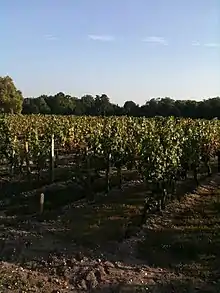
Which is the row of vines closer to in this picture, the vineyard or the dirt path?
the vineyard

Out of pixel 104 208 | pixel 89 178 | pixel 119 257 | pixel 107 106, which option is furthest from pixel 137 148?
pixel 107 106

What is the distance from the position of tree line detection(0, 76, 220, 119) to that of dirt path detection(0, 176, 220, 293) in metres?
36.9

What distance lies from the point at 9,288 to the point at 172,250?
442 centimetres

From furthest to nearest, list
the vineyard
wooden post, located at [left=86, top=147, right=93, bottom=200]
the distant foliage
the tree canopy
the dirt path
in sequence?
the tree canopy, the distant foliage, wooden post, located at [left=86, top=147, right=93, bottom=200], the vineyard, the dirt path

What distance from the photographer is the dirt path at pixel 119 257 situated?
10.1 m

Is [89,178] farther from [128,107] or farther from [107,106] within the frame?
[107,106]

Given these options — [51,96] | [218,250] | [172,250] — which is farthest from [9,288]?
[51,96]

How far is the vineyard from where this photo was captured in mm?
10938

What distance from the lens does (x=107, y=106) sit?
69750 mm

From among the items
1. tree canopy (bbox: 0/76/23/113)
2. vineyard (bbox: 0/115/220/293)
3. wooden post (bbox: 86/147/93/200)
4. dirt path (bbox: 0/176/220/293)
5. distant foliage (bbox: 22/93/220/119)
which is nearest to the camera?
dirt path (bbox: 0/176/220/293)

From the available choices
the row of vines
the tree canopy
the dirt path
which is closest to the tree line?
the tree canopy

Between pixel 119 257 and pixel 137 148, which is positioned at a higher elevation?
pixel 137 148

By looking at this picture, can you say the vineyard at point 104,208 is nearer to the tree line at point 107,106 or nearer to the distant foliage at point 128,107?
the distant foliage at point 128,107

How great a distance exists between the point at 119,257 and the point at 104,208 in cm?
335
